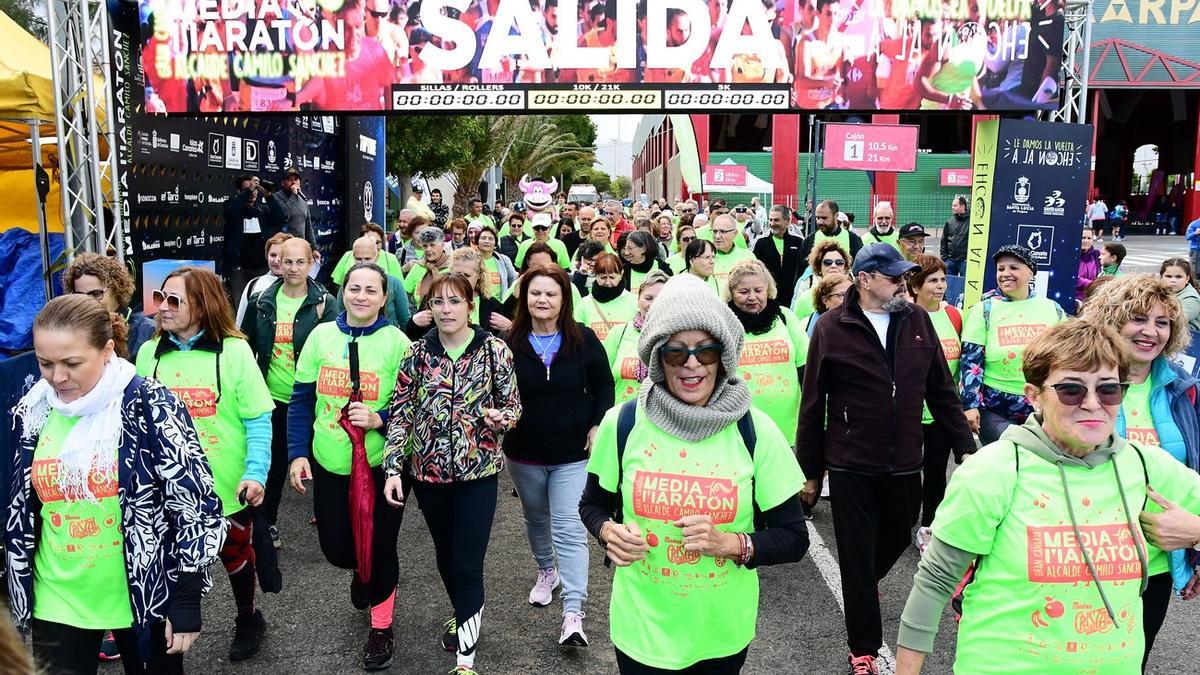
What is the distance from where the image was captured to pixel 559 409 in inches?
189

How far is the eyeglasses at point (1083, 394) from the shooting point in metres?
2.49

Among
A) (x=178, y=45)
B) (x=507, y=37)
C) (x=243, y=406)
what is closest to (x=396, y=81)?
(x=507, y=37)

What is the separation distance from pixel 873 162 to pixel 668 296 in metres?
14.0

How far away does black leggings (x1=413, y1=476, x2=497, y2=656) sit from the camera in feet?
14.0

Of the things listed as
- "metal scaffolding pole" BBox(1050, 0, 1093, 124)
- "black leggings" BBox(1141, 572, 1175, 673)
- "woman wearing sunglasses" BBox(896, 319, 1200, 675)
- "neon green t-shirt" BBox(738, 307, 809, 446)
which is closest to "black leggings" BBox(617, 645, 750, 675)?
"woman wearing sunglasses" BBox(896, 319, 1200, 675)

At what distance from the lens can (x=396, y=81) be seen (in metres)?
9.56

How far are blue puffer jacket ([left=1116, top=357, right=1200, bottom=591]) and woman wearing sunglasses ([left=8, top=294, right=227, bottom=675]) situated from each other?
3.38 metres

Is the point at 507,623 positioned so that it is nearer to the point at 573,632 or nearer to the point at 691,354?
the point at 573,632

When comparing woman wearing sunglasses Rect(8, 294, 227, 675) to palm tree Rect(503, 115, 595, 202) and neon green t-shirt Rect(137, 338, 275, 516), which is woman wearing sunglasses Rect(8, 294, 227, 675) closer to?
neon green t-shirt Rect(137, 338, 275, 516)

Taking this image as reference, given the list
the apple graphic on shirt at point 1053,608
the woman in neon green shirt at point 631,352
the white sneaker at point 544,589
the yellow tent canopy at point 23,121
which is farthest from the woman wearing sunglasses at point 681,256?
the apple graphic on shirt at point 1053,608

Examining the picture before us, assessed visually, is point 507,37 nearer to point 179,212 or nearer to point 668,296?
point 179,212

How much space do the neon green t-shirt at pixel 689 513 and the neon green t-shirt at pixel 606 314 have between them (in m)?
3.50

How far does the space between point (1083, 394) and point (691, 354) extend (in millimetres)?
1034

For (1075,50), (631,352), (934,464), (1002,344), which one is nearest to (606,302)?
(631,352)
